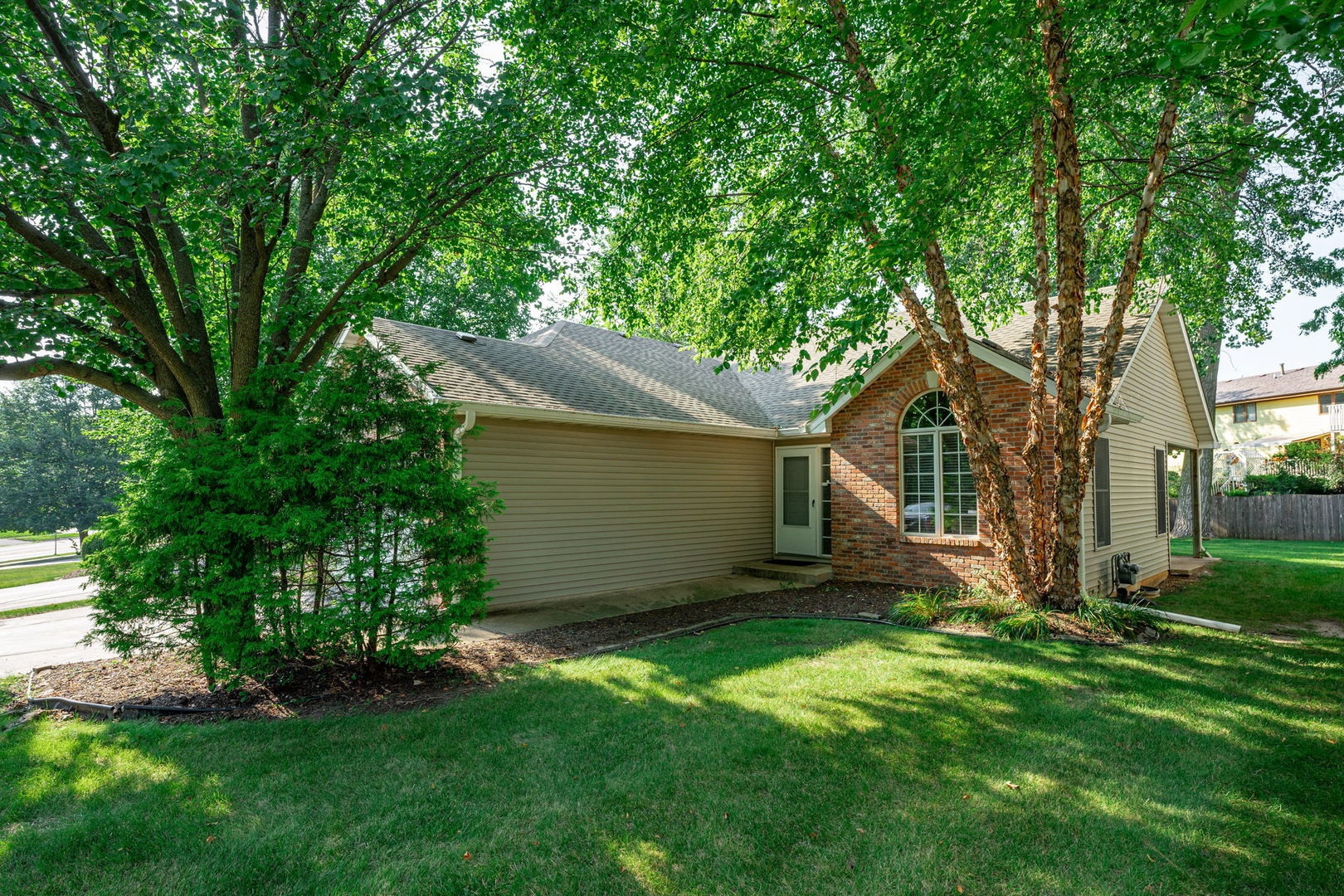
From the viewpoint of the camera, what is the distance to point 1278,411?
105ft

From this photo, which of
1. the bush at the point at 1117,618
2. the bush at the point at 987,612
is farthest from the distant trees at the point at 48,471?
the bush at the point at 1117,618

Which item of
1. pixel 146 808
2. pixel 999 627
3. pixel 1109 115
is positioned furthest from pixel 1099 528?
pixel 146 808

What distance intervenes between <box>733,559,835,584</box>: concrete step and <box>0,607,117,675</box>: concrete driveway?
8.98 meters

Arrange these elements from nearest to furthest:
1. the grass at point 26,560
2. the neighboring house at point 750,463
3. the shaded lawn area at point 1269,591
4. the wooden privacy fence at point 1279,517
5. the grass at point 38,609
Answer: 1. the shaded lawn area at point 1269,591
2. the neighboring house at point 750,463
3. the grass at point 38,609
4. the wooden privacy fence at point 1279,517
5. the grass at point 26,560

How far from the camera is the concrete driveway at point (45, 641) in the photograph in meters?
6.98

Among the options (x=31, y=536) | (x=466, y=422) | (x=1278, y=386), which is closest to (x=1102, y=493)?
(x=466, y=422)

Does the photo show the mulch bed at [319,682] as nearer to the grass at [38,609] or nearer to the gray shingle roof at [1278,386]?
the grass at [38,609]

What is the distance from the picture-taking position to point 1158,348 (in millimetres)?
11711

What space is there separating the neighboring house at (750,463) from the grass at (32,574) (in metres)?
12.0

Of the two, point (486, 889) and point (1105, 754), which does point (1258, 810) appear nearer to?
point (1105, 754)

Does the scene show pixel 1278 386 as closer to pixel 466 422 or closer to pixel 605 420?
pixel 605 420

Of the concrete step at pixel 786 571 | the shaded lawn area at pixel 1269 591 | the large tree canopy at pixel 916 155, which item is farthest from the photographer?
the concrete step at pixel 786 571

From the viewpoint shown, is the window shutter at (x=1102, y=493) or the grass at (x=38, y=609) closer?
the window shutter at (x=1102, y=493)

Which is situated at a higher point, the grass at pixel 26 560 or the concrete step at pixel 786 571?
the concrete step at pixel 786 571
